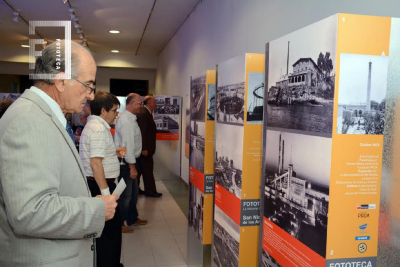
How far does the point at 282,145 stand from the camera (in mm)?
1626

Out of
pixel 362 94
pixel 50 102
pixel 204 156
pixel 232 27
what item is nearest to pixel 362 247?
pixel 362 94

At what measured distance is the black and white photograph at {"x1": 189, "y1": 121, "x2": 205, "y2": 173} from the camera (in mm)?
3056

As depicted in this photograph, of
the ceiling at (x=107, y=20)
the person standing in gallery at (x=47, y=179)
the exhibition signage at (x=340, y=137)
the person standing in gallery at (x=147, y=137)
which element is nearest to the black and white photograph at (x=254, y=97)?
the exhibition signage at (x=340, y=137)

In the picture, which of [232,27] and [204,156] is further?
[232,27]

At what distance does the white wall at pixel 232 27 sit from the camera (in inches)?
93.7

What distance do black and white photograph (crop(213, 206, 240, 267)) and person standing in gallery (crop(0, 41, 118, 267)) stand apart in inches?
40.1

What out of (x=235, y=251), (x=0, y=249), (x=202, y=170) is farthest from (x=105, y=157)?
(x=0, y=249)

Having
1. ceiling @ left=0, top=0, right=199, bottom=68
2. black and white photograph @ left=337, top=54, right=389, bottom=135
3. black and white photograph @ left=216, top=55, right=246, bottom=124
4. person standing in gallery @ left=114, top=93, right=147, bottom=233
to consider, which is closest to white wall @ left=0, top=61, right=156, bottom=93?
ceiling @ left=0, top=0, right=199, bottom=68

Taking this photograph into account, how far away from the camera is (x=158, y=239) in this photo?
436 cm

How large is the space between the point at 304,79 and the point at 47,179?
104cm

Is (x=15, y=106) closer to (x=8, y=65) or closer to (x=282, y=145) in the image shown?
(x=282, y=145)

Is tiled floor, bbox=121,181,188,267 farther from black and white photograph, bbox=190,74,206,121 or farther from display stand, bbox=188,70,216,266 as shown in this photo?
black and white photograph, bbox=190,74,206,121

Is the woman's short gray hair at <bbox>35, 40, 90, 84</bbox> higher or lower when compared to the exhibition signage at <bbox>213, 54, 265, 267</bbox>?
higher

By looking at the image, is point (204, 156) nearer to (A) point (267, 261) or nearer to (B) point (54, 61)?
(A) point (267, 261)
